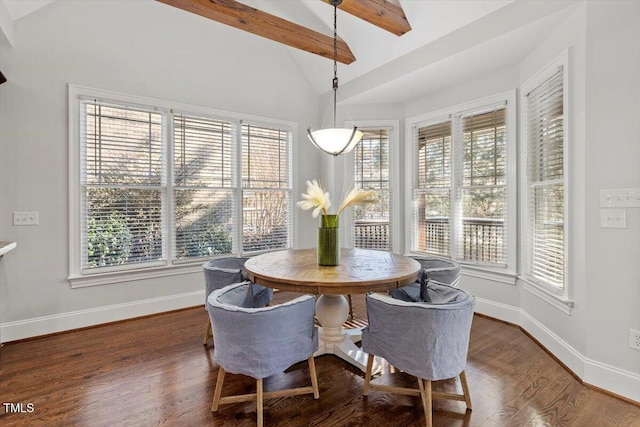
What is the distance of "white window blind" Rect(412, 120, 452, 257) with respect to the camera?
396cm

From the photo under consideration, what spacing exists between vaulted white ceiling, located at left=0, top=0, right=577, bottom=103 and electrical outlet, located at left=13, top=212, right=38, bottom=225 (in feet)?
5.60

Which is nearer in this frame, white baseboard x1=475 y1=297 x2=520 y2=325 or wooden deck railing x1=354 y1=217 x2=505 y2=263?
white baseboard x1=475 y1=297 x2=520 y2=325

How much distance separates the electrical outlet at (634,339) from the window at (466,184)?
126 centimetres

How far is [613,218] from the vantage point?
7.12 feet

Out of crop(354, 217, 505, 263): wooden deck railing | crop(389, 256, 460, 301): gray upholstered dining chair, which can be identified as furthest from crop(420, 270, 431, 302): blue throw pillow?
crop(354, 217, 505, 263): wooden deck railing

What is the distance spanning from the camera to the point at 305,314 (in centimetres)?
190

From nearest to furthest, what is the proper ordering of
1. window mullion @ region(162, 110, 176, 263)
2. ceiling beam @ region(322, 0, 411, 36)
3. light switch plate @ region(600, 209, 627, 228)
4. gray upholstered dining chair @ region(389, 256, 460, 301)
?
light switch plate @ region(600, 209, 627, 228) < gray upholstered dining chair @ region(389, 256, 460, 301) < ceiling beam @ region(322, 0, 411, 36) < window mullion @ region(162, 110, 176, 263)

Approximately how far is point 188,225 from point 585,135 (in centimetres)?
383

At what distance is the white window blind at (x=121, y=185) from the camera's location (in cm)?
323

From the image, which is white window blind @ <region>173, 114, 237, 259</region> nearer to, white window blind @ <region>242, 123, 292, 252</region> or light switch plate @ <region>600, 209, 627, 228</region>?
white window blind @ <region>242, 123, 292, 252</region>

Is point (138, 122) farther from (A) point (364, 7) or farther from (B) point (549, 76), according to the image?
(B) point (549, 76)

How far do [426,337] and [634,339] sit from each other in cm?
153

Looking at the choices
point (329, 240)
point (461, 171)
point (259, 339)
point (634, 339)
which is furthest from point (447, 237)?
point (259, 339)

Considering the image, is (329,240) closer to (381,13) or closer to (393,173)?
(381,13)
